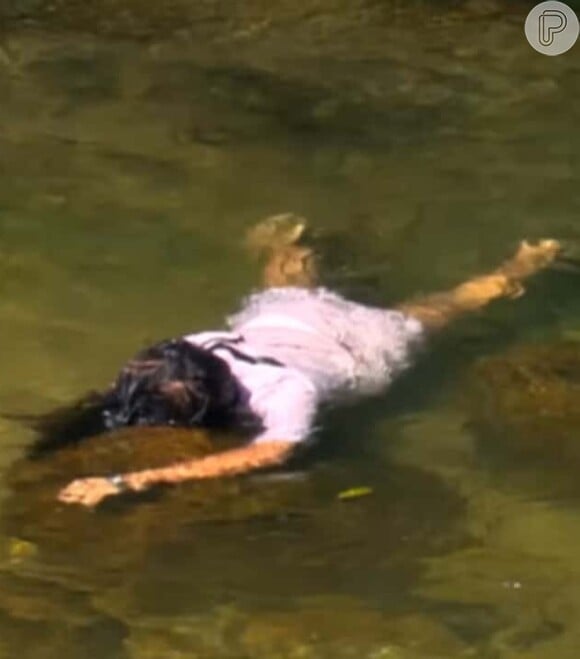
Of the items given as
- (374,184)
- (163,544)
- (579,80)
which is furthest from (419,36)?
(163,544)

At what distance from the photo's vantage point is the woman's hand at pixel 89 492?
4535 millimetres

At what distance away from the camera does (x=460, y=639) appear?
417 cm

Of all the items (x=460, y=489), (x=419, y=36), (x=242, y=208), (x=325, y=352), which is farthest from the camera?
(x=419, y=36)

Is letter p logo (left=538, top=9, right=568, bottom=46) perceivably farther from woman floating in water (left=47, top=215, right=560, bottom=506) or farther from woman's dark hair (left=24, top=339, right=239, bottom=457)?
woman's dark hair (left=24, top=339, right=239, bottom=457)

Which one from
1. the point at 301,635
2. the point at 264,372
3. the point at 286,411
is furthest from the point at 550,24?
the point at 301,635

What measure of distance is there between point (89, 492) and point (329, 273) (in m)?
2.32

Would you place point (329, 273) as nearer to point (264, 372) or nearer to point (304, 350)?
point (304, 350)

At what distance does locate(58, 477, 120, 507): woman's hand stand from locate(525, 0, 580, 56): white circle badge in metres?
6.72

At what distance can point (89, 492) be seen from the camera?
4.54 m

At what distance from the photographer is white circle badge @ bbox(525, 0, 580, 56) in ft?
34.8

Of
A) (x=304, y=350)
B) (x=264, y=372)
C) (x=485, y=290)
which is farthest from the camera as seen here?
(x=485, y=290)

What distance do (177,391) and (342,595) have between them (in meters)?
0.89

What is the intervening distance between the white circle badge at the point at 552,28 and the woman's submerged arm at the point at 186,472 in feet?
20.7

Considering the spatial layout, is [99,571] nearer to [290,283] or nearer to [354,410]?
[354,410]
